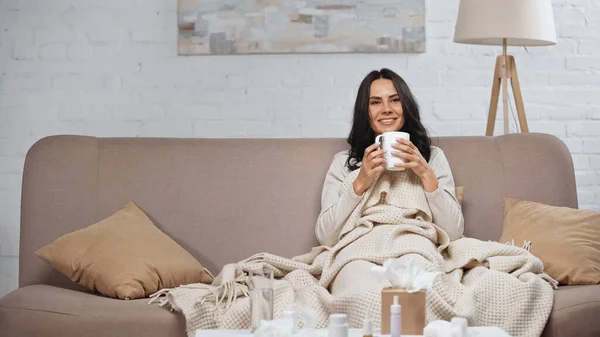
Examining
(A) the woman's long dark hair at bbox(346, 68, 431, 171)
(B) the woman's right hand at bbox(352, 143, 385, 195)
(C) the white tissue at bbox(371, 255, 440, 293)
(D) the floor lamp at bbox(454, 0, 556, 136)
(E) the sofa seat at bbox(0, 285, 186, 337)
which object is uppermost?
(D) the floor lamp at bbox(454, 0, 556, 136)

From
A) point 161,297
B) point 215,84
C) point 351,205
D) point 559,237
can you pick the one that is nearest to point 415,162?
point 351,205

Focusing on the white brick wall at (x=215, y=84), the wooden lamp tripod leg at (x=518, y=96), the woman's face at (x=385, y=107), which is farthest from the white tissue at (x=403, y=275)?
the white brick wall at (x=215, y=84)

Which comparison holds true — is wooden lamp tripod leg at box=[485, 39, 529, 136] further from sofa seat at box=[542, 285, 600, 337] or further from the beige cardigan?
sofa seat at box=[542, 285, 600, 337]

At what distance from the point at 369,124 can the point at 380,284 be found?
95cm

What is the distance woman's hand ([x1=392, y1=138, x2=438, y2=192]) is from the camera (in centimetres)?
274

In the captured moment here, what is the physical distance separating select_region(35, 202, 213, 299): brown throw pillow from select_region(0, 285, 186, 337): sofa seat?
8 cm

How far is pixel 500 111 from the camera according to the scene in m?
4.12

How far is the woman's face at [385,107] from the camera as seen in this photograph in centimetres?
310

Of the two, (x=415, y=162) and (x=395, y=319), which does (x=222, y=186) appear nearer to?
(x=415, y=162)

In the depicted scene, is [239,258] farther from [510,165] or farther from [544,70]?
[544,70]

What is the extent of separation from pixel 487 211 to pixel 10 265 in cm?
228

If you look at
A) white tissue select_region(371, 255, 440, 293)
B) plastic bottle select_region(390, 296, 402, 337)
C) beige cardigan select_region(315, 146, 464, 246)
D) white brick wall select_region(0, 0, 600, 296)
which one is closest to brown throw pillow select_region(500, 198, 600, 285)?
beige cardigan select_region(315, 146, 464, 246)

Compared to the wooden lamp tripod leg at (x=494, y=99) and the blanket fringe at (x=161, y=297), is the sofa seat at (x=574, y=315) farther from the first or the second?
the wooden lamp tripod leg at (x=494, y=99)

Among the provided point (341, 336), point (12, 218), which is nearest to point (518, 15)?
point (341, 336)
